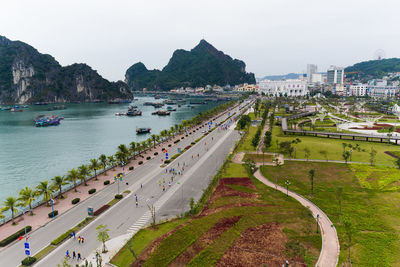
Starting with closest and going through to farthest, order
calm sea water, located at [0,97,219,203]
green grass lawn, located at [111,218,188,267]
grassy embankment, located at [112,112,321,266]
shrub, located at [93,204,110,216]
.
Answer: green grass lawn, located at [111,218,188,267]
grassy embankment, located at [112,112,321,266]
shrub, located at [93,204,110,216]
calm sea water, located at [0,97,219,203]

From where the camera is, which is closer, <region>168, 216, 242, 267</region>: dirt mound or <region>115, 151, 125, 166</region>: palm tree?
<region>168, 216, 242, 267</region>: dirt mound

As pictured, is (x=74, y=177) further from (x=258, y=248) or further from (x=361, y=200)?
(x=361, y=200)

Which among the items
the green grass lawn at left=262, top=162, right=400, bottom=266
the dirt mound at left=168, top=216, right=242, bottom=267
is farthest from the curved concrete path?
the dirt mound at left=168, top=216, right=242, bottom=267

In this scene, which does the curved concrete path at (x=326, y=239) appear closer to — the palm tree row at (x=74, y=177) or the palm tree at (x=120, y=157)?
the palm tree row at (x=74, y=177)

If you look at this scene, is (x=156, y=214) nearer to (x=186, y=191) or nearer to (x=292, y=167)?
(x=186, y=191)

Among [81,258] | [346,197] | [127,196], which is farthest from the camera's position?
[127,196]

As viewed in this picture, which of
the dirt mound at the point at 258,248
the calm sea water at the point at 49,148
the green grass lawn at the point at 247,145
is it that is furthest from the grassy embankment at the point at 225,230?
the calm sea water at the point at 49,148

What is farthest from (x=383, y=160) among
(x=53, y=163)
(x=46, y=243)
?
(x=53, y=163)

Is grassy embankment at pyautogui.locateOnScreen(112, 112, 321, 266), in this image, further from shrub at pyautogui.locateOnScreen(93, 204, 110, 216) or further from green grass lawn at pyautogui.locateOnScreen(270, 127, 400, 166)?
green grass lawn at pyautogui.locateOnScreen(270, 127, 400, 166)
